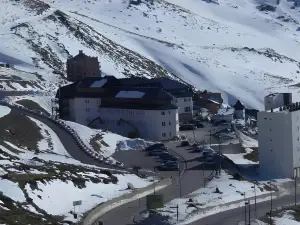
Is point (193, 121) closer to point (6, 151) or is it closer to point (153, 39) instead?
point (6, 151)

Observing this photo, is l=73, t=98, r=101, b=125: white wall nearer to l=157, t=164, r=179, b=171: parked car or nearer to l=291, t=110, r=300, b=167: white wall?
l=157, t=164, r=179, b=171: parked car

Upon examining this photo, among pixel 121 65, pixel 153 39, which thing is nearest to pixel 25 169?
pixel 121 65

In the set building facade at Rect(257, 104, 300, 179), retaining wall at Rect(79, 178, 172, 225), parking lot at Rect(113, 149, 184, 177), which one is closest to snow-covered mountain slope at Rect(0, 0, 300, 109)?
parking lot at Rect(113, 149, 184, 177)

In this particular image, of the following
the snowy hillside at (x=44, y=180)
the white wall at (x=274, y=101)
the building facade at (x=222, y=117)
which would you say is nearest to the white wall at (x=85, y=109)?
the snowy hillside at (x=44, y=180)

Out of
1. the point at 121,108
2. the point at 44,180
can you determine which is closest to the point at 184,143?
the point at 121,108

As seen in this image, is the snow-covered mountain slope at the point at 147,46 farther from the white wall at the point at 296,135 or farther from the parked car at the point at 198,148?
the white wall at the point at 296,135

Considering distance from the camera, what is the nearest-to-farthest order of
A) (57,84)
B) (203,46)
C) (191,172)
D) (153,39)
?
(191,172) < (57,84) < (153,39) < (203,46)
